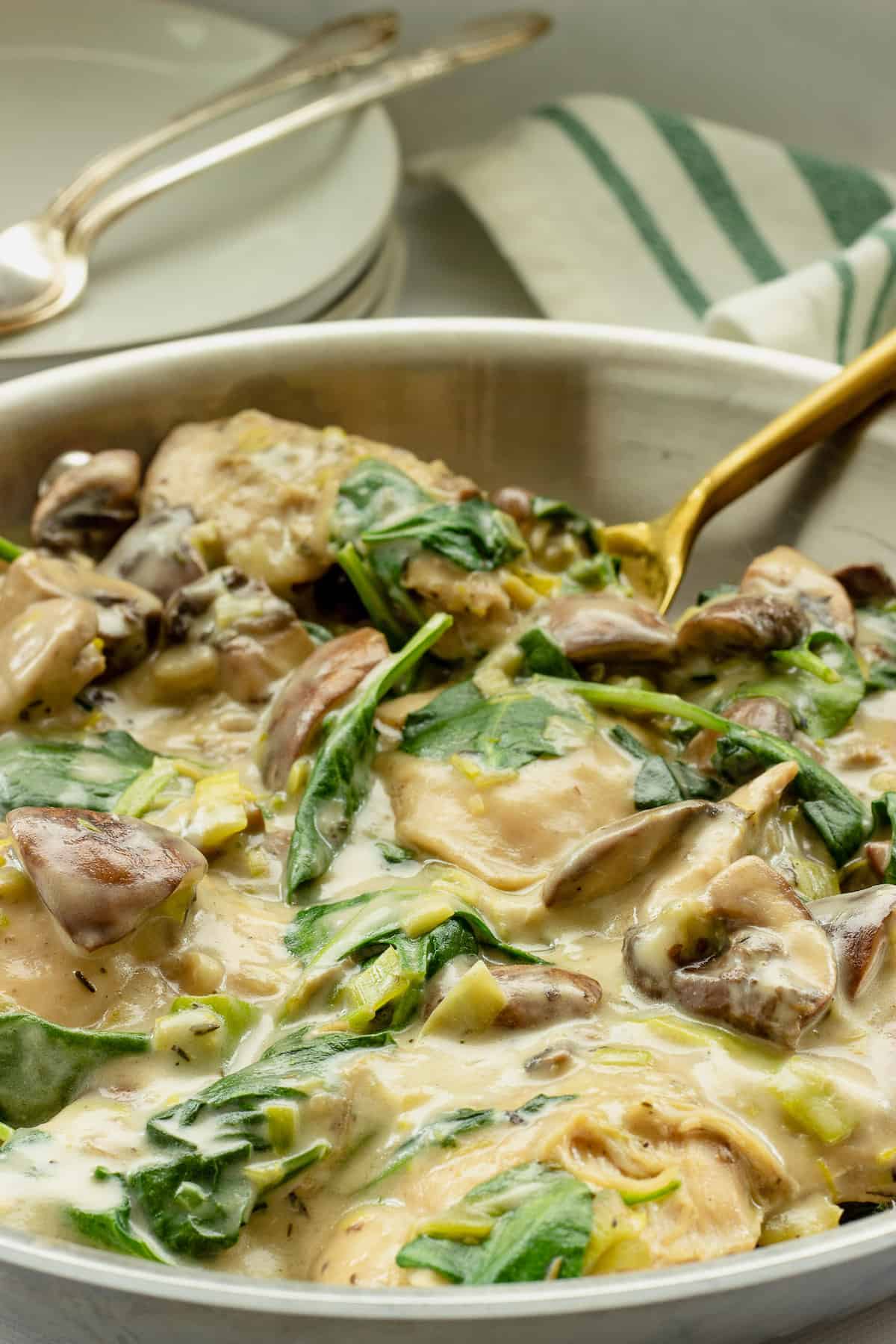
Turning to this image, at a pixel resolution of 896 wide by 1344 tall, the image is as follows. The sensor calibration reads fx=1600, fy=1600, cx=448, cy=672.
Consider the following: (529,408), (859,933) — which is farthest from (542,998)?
(529,408)

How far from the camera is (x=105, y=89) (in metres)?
6.02

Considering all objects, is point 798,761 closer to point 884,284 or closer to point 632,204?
point 884,284

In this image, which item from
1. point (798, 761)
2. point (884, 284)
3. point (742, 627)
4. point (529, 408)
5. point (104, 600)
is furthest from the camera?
point (884, 284)

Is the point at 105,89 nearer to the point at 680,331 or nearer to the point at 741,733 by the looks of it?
the point at 680,331

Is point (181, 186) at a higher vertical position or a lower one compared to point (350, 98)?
lower

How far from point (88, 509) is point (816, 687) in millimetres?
1619

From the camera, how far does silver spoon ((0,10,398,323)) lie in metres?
4.64

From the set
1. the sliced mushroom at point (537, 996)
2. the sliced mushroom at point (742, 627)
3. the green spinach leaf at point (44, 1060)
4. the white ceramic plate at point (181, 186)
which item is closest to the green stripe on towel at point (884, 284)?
the white ceramic plate at point (181, 186)

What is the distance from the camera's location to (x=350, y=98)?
5.49 meters

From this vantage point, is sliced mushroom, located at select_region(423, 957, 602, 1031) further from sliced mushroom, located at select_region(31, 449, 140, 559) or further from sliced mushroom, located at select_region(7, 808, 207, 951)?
sliced mushroom, located at select_region(31, 449, 140, 559)

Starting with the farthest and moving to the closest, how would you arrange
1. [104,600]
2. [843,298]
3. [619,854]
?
1. [843,298]
2. [104,600]
3. [619,854]

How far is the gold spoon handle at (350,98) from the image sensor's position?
4.96m

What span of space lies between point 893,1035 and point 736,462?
1680mm

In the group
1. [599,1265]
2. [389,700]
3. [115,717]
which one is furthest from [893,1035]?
[115,717]
